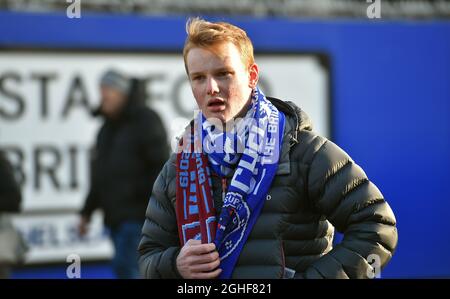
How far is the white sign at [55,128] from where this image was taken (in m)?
6.34

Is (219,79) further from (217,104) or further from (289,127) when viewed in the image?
(289,127)

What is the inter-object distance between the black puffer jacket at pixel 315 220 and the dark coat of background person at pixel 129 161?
336 cm

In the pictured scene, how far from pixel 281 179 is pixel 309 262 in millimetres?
242

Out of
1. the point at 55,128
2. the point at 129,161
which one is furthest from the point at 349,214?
the point at 55,128

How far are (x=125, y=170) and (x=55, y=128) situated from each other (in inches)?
32.2

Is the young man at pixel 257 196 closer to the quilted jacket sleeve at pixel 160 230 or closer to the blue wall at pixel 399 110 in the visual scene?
the quilted jacket sleeve at pixel 160 230

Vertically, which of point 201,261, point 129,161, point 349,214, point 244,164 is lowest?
point 129,161

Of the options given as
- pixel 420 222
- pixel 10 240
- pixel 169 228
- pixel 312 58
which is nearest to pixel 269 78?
pixel 312 58

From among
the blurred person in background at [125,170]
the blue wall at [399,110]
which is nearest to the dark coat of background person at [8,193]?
the blurred person in background at [125,170]

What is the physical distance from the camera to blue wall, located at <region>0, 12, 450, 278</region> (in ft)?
22.7

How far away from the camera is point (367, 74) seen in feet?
23.1

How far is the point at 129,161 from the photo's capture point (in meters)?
5.94

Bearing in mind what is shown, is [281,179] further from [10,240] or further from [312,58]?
[312,58]
